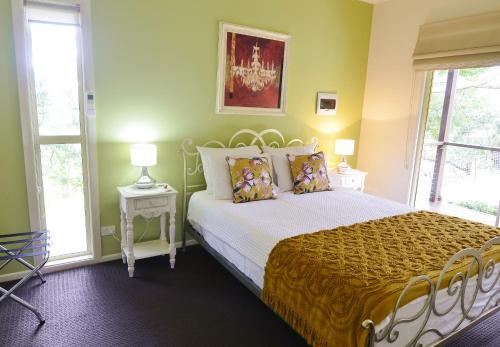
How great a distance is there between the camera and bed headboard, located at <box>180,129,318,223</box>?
3404 millimetres

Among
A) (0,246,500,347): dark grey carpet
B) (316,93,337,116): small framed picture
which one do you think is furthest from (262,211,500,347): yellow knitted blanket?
(316,93,337,116): small framed picture

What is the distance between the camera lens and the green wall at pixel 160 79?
272 cm

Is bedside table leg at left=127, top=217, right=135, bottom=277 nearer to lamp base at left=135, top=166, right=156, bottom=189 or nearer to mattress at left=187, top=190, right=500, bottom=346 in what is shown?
lamp base at left=135, top=166, right=156, bottom=189

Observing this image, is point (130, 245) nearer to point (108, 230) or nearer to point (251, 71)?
point (108, 230)

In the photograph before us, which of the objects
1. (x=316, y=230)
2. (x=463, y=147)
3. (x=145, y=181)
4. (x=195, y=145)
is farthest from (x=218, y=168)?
(x=463, y=147)

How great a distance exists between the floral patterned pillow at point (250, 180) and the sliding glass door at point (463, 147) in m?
2.14

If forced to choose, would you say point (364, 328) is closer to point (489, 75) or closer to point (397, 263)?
point (397, 263)

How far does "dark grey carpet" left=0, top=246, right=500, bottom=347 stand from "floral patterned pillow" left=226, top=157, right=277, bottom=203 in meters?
0.73

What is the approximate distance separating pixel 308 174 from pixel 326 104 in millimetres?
1290

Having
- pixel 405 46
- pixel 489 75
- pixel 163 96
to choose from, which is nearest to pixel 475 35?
pixel 489 75

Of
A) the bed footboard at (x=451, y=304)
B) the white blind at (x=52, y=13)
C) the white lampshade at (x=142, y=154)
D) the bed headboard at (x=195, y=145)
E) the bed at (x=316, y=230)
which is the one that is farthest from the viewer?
the bed headboard at (x=195, y=145)

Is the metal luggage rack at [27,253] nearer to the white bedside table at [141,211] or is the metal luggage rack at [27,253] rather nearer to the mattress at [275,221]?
the white bedside table at [141,211]

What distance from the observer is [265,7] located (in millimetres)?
3576

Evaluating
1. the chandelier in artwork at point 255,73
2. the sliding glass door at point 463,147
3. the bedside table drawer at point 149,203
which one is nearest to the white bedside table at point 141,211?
the bedside table drawer at point 149,203
